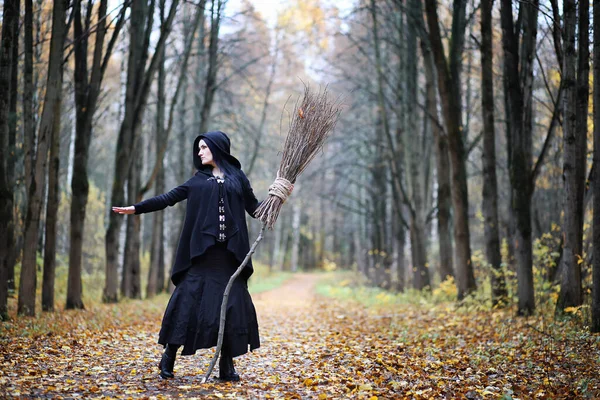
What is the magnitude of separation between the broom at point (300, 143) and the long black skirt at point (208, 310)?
18.2 inches

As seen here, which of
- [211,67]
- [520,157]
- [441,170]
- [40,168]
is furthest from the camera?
[211,67]

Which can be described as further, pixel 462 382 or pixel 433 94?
pixel 433 94

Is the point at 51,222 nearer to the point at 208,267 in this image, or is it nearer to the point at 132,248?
the point at 132,248

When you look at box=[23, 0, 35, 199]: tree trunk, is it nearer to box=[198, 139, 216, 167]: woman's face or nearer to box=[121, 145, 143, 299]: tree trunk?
box=[198, 139, 216, 167]: woman's face

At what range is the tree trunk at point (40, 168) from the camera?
30.6 feet

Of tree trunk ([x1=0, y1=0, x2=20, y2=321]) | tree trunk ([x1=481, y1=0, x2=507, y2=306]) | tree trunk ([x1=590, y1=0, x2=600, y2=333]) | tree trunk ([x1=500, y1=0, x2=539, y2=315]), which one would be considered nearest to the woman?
tree trunk ([x1=0, y1=0, x2=20, y2=321])

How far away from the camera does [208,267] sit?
225 inches

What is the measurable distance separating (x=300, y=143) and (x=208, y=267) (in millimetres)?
1605

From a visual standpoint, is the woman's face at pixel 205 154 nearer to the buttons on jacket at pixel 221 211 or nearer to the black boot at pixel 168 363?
the buttons on jacket at pixel 221 211

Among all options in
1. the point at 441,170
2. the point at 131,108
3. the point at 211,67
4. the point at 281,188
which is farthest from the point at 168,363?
the point at 211,67

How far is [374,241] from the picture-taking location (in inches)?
1057

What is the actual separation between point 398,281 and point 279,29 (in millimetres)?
10649

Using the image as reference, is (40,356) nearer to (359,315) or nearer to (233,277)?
(233,277)

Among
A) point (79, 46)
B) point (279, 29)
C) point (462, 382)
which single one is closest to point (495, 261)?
point (462, 382)
